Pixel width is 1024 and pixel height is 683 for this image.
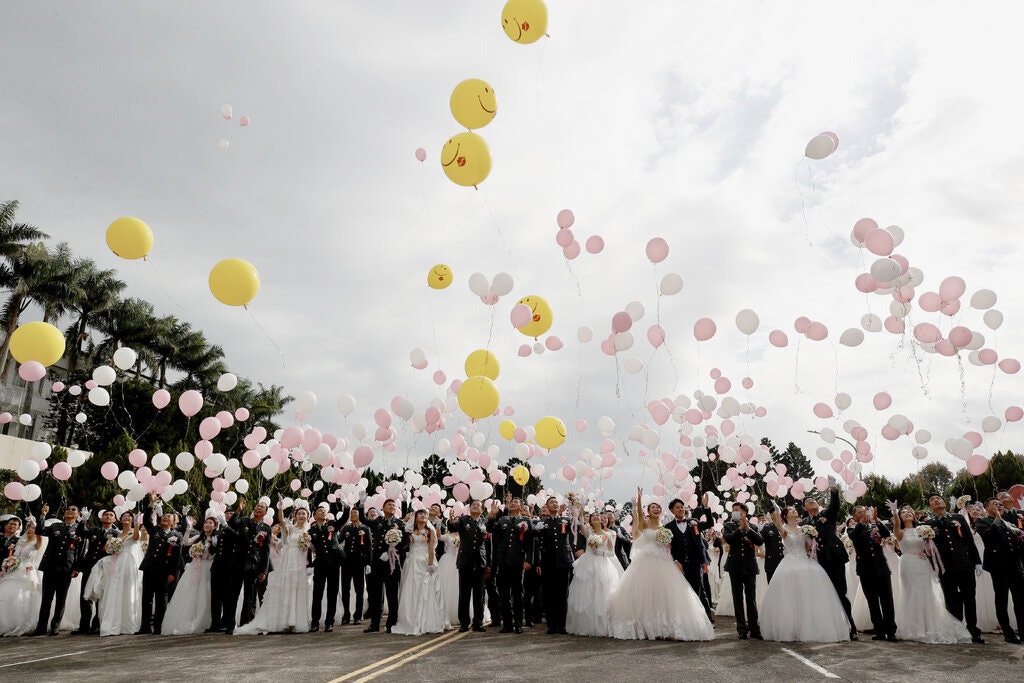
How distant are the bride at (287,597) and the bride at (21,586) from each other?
167 inches

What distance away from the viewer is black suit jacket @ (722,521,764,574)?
11.5m

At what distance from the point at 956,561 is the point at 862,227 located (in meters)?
6.00

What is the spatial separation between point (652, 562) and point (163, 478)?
1144 cm

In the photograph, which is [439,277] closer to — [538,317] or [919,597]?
[538,317]

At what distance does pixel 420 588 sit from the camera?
12.3m

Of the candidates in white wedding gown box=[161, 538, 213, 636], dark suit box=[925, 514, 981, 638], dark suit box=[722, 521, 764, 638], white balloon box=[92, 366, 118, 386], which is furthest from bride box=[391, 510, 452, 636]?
white balloon box=[92, 366, 118, 386]

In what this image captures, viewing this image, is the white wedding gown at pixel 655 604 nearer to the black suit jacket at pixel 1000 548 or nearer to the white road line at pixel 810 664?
the white road line at pixel 810 664

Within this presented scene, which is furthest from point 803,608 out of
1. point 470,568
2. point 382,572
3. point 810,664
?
point 382,572

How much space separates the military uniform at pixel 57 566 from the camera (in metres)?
12.7

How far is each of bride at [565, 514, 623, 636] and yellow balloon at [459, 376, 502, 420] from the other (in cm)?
288

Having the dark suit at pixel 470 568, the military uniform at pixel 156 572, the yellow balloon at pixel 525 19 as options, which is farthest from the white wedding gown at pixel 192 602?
the yellow balloon at pixel 525 19

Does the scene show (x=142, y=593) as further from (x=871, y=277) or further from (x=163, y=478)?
(x=871, y=277)

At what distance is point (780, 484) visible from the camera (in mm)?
22953

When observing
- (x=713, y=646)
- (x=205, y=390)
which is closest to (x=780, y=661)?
(x=713, y=646)
